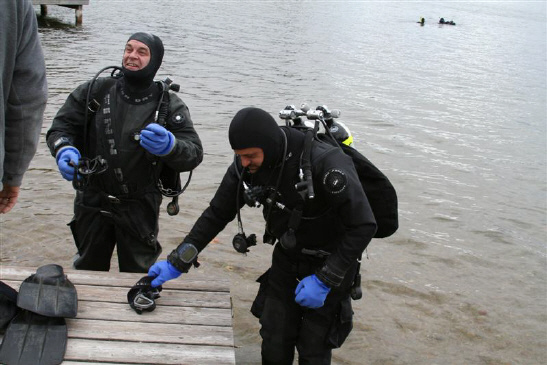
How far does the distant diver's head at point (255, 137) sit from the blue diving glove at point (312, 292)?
68 centimetres

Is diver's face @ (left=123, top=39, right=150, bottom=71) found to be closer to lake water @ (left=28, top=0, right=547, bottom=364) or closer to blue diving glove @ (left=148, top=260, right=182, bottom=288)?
blue diving glove @ (left=148, top=260, right=182, bottom=288)

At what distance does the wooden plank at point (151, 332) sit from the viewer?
3322 millimetres

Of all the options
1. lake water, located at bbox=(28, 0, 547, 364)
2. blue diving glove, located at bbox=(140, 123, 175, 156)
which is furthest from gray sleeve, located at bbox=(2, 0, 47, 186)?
lake water, located at bbox=(28, 0, 547, 364)

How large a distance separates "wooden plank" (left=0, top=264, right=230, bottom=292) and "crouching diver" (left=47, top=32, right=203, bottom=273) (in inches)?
12.8

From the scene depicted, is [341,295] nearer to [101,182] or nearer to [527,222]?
[101,182]

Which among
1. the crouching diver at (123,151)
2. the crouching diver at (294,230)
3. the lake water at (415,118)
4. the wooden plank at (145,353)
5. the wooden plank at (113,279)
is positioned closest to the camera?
the wooden plank at (145,353)

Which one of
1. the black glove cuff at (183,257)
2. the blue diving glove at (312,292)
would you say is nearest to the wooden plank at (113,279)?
the black glove cuff at (183,257)

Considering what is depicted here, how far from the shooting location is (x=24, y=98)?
2.76 m

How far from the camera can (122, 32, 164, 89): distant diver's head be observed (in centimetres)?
403

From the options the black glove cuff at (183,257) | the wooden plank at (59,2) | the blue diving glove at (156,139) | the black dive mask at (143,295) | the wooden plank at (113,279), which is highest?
the blue diving glove at (156,139)

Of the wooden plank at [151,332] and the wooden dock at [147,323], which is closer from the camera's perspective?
Result: the wooden dock at [147,323]

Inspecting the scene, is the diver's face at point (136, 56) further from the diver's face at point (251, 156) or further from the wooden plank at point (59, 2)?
the wooden plank at point (59, 2)

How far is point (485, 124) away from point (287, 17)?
71.7 ft

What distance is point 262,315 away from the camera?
3.83m
